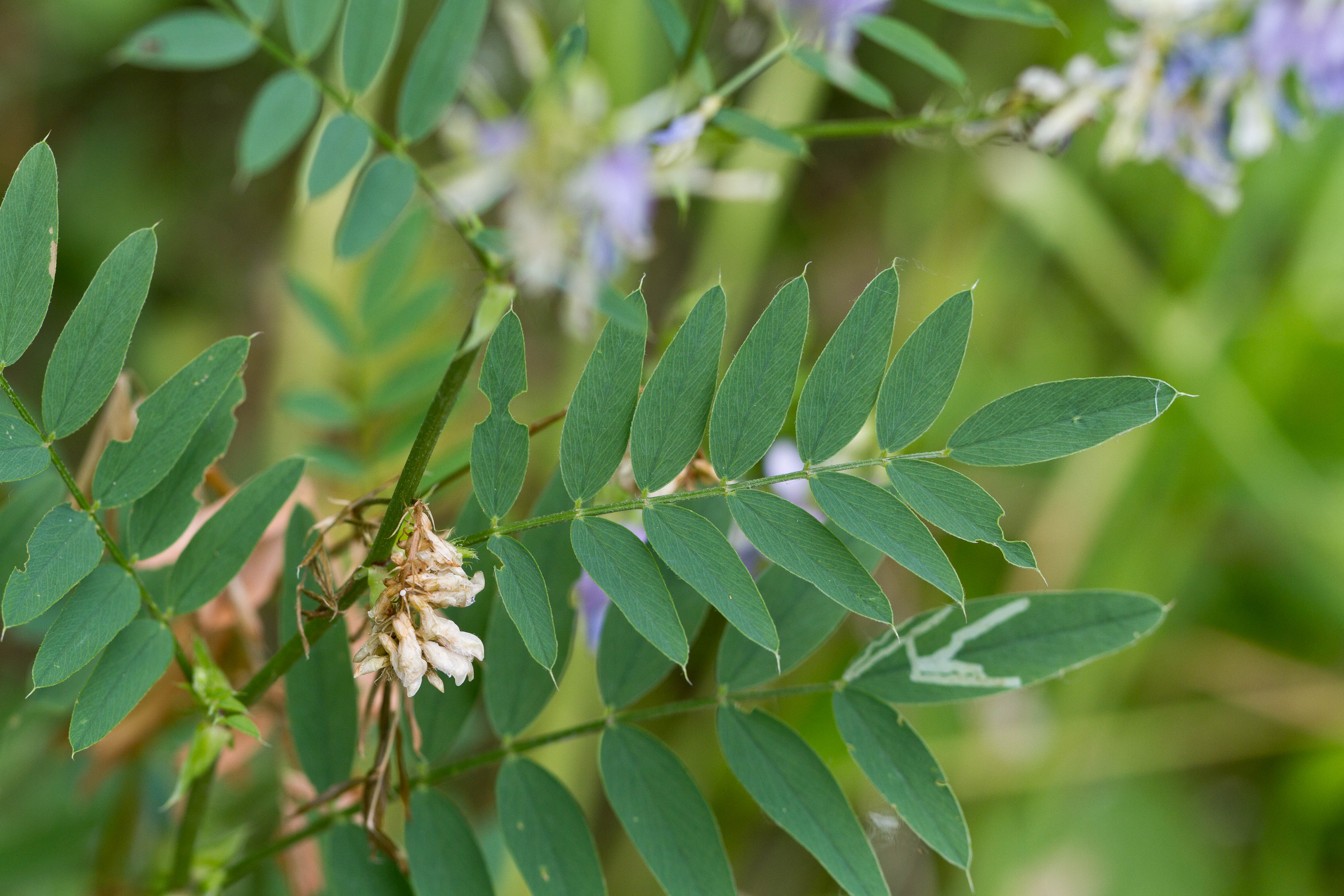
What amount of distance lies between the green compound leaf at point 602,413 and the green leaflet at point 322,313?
1.23 ft

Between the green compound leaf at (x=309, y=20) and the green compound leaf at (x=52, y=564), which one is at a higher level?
the green compound leaf at (x=309, y=20)

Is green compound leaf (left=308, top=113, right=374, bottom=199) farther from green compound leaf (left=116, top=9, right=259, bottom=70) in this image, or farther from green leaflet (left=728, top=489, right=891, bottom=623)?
green leaflet (left=728, top=489, right=891, bottom=623)

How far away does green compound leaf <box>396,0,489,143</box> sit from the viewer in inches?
16.1

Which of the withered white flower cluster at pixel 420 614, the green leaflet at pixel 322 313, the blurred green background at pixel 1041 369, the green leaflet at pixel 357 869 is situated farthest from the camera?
the blurred green background at pixel 1041 369

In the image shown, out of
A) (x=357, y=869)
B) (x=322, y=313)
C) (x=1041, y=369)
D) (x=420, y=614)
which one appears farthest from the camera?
(x=1041, y=369)

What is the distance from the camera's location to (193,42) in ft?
1.43

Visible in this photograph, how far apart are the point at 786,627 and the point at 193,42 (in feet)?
1.21

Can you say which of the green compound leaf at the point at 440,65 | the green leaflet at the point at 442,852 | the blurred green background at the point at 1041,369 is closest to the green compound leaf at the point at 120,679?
the green leaflet at the point at 442,852

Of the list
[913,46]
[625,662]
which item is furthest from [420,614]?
[913,46]

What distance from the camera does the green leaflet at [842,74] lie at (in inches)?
17.3

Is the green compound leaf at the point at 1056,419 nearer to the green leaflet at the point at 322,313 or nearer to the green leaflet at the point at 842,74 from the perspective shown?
the green leaflet at the point at 842,74

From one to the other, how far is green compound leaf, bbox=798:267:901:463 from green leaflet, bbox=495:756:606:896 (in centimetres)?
17

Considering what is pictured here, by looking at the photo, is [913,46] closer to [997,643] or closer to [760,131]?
[760,131]

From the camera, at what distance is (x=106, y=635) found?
1.04 ft
